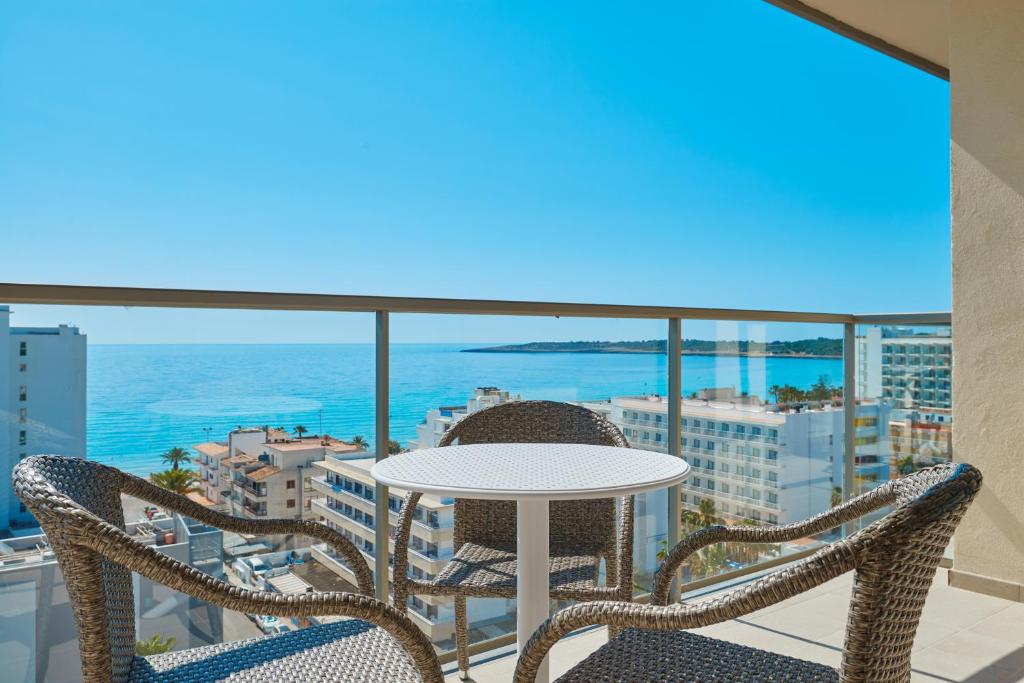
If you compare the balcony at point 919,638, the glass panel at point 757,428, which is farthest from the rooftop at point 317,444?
the glass panel at point 757,428

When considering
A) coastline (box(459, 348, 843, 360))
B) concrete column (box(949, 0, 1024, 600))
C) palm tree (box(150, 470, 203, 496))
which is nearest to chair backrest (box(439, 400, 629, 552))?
coastline (box(459, 348, 843, 360))

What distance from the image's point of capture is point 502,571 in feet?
6.50

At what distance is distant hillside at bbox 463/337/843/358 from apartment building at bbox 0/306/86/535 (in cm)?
110

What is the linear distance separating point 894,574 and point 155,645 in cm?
176

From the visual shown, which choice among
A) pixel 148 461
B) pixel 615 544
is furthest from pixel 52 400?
pixel 615 544

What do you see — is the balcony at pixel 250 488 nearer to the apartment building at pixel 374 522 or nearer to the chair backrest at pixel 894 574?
the apartment building at pixel 374 522

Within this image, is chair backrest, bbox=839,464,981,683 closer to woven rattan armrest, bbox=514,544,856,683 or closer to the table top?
woven rattan armrest, bbox=514,544,856,683

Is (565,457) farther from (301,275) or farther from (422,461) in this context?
(301,275)

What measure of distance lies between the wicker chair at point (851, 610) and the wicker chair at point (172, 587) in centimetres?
27

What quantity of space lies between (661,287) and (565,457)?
71.4 feet

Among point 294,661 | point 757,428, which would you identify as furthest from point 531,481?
point 757,428

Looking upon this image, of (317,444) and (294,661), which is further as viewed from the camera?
(317,444)

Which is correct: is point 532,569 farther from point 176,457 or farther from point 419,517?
point 176,457

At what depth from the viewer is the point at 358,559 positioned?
5.46 feet
